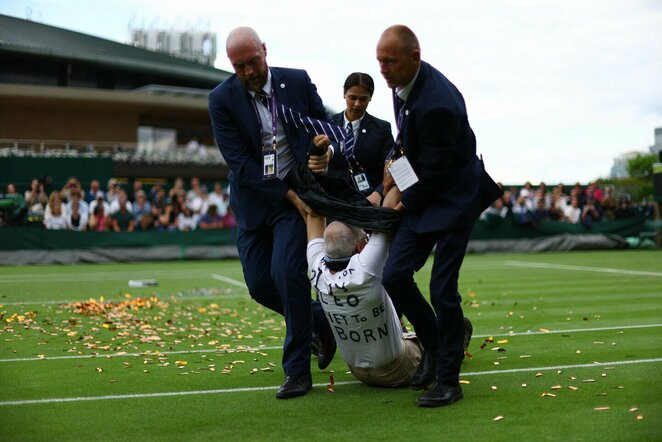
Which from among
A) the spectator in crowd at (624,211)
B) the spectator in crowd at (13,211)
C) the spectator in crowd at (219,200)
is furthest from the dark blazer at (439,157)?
the spectator in crowd at (624,211)

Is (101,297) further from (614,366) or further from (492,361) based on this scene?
(614,366)

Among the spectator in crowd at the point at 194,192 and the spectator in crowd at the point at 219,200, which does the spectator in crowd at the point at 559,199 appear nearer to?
the spectator in crowd at the point at 219,200

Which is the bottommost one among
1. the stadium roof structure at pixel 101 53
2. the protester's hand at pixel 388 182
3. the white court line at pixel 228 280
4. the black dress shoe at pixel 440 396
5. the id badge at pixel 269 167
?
the white court line at pixel 228 280

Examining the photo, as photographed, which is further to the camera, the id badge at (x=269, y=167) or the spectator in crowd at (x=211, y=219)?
the spectator in crowd at (x=211, y=219)

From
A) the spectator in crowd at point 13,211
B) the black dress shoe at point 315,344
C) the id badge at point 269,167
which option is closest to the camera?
the id badge at point 269,167

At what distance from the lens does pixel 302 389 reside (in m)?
5.51

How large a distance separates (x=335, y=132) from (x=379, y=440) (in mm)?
2419

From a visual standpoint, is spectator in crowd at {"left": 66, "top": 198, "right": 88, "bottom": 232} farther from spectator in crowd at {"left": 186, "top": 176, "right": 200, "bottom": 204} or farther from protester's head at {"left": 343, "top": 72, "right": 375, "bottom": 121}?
protester's head at {"left": 343, "top": 72, "right": 375, "bottom": 121}

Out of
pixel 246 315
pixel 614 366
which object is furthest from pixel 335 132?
pixel 246 315

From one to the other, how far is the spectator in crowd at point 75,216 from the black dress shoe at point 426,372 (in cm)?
1686

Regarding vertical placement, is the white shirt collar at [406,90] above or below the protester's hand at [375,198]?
above

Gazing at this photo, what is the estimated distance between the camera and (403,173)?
5.23 m

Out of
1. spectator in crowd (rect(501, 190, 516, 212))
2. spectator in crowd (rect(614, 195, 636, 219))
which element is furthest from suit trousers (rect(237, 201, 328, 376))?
spectator in crowd (rect(614, 195, 636, 219))

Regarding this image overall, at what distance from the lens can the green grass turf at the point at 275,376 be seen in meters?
4.61
